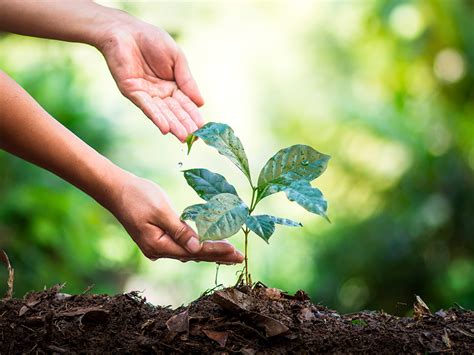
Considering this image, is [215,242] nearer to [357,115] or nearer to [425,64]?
[357,115]

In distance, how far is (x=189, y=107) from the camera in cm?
161

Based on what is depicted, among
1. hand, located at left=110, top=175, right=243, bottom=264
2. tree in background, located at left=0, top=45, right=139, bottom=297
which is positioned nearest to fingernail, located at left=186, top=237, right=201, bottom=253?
hand, located at left=110, top=175, right=243, bottom=264

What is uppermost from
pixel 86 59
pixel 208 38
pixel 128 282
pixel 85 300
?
pixel 208 38

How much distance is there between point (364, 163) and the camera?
4277 mm

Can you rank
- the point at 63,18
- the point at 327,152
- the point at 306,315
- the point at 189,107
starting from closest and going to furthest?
the point at 306,315 → the point at 189,107 → the point at 63,18 → the point at 327,152

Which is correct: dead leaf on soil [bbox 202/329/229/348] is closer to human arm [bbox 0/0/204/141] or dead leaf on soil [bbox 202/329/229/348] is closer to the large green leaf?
the large green leaf

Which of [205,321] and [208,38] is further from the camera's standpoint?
[208,38]

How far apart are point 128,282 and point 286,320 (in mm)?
3830

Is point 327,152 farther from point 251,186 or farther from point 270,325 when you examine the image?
point 270,325

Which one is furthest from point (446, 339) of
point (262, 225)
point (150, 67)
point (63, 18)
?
point (63, 18)

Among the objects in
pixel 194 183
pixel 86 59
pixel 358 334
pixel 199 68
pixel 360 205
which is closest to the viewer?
pixel 358 334

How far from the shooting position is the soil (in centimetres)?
116

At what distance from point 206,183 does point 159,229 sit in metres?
0.13

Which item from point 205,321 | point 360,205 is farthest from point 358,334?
point 360,205
